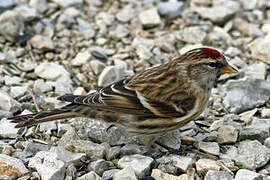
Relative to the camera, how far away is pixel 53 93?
500 cm

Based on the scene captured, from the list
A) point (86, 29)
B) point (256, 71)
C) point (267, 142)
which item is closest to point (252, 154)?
point (267, 142)

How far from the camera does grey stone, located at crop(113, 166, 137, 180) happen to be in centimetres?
362

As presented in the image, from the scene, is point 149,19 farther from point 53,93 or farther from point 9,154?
point 9,154

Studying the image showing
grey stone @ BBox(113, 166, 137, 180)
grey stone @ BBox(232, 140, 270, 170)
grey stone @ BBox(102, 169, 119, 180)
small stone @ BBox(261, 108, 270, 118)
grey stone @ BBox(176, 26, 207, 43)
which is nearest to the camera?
grey stone @ BBox(113, 166, 137, 180)

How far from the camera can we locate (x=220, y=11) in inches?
252

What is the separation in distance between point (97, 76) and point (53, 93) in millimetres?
597

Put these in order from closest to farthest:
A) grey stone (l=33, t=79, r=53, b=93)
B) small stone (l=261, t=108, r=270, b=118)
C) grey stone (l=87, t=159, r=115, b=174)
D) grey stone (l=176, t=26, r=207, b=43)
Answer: grey stone (l=87, t=159, r=115, b=174) < small stone (l=261, t=108, r=270, b=118) < grey stone (l=33, t=79, r=53, b=93) < grey stone (l=176, t=26, r=207, b=43)

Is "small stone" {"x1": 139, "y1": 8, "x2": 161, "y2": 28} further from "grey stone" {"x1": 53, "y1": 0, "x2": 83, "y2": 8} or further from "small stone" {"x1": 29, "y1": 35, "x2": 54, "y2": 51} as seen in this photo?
"small stone" {"x1": 29, "y1": 35, "x2": 54, "y2": 51}

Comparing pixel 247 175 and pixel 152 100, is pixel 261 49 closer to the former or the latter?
pixel 152 100

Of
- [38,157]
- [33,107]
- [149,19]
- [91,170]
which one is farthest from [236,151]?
[149,19]

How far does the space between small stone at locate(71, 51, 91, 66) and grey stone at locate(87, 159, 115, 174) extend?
6.13ft

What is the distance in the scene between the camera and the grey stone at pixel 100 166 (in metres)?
3.84

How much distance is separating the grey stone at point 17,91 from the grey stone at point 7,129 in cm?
51

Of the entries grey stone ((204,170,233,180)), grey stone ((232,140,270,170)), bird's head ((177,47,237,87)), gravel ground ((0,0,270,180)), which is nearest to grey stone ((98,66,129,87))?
gravel ground ((0,0,270,180))
